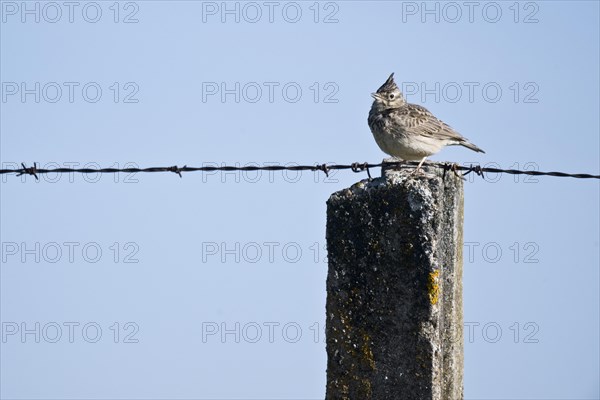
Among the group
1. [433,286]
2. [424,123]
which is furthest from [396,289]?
[424,123]

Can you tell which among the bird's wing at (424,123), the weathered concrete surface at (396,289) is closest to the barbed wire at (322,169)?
the weathered concrete surface at (396,289)

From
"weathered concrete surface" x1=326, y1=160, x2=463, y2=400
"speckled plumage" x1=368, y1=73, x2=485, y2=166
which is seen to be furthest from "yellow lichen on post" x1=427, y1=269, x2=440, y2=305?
"speckled plumage" x1=368, y1=73, x2=485, y2=166

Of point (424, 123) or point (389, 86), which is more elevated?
point (389, 86)

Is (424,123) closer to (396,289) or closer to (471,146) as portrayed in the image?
(471,146)

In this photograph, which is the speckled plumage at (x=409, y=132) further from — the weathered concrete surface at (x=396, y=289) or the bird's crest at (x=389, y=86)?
the weathered concrete surface at (x=396, y=289)

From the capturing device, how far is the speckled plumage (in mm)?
7578

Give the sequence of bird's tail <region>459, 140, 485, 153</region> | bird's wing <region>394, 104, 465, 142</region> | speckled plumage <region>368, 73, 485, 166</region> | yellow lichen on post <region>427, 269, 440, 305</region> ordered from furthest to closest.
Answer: bird's tail <region>459, 140, 485, 153</region>
bird's wing <region>394, 104, 465, 142</region>
speckled plumage <region>368, 73, 485, 166</region>
yellow lichen on post <region>427, 269, 440, 305</region>

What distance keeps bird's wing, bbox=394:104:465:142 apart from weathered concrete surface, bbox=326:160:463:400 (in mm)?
3129

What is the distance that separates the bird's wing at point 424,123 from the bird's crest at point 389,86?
2.01ft

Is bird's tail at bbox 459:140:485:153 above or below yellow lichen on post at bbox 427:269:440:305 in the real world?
above

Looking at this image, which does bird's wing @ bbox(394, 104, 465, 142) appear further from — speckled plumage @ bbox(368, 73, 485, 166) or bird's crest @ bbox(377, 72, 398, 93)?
bird's crest @ bbox(377, 72, 398, 93)

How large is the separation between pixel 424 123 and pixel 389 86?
3.98 feet

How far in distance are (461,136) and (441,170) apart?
3730 millimetres

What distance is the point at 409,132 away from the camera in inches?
299
